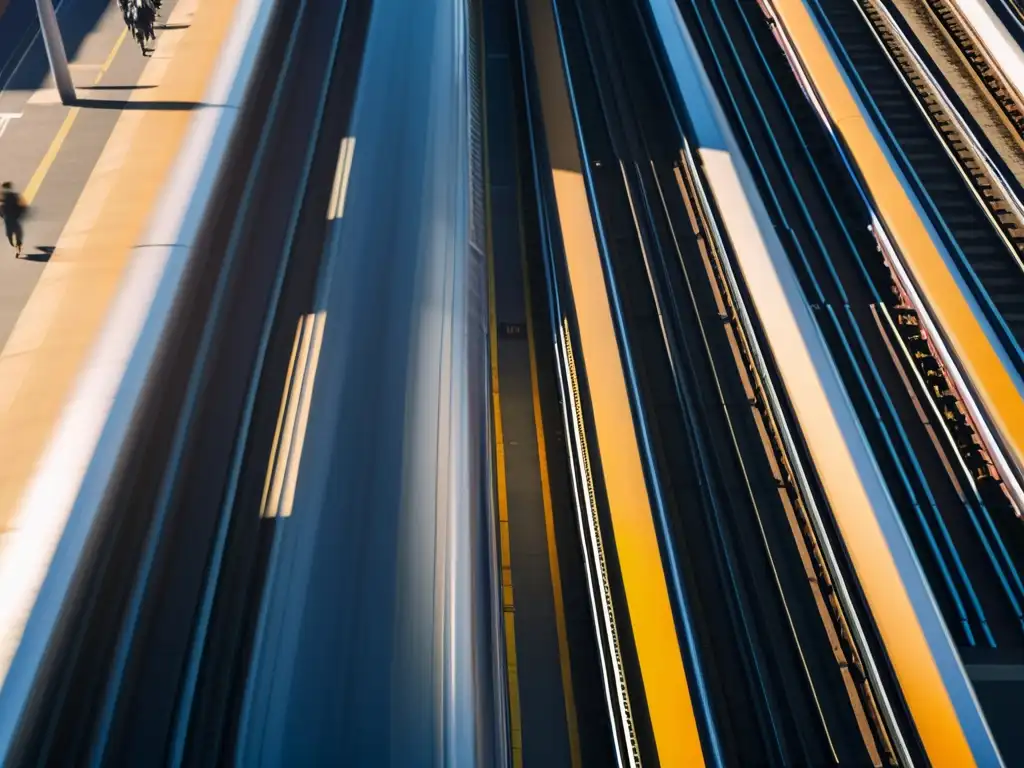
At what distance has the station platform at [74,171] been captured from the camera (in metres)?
5.33

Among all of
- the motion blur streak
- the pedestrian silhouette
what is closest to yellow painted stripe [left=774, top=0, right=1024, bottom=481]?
the motion blur streak

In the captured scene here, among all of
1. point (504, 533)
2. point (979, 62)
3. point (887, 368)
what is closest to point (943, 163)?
point (979, 62)

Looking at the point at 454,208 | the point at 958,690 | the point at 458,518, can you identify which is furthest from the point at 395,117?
the point at 958,690

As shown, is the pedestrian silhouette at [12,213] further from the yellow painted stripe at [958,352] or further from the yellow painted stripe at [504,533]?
the yellow painted stripe at [958,352]

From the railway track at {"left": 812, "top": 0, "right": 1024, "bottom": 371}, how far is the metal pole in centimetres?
1076

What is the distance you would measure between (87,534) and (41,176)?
634 cm

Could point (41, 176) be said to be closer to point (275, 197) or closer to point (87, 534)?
point (275, 197)

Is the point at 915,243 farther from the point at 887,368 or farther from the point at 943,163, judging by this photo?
the point at 943,163

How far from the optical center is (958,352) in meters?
7.06

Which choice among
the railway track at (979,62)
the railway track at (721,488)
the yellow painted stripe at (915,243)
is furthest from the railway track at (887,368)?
the railway track at (979,62)

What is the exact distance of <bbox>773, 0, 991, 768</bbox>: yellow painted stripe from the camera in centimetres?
491

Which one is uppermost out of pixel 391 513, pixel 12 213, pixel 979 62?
pixel 979 62

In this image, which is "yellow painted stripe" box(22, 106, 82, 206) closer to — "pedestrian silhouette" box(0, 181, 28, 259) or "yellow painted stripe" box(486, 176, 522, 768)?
"pedestrian silhouette" box(0, 181, 28, 259)

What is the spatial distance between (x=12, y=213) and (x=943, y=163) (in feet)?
37.0
